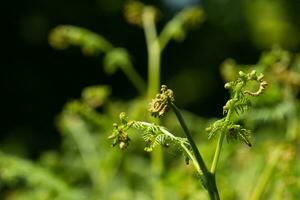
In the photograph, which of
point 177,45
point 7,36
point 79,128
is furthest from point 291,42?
point 79,128

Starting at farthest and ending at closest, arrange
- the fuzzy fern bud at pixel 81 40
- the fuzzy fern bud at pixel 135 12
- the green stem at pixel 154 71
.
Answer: the fuzzy fern bud at pixel 135 12 < the fuzzy fern bud at pixel 81 40 < the green stem at pixel 154 71

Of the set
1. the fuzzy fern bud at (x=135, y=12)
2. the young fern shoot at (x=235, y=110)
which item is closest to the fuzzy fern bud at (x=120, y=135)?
the young fern shoot at (x=235, y=110)

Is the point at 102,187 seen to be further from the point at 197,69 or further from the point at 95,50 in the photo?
the point at 197,69

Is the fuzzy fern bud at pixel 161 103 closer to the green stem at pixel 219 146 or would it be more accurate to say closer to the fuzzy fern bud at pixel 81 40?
the green stem at pixel 219 146

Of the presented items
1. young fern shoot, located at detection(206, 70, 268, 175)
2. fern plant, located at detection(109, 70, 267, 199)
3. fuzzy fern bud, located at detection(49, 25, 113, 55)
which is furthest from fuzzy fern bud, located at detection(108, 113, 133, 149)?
fuzzy fern bud, located at detection(49, 25, 113, 55)

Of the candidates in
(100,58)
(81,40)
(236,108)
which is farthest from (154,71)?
(100,58)
